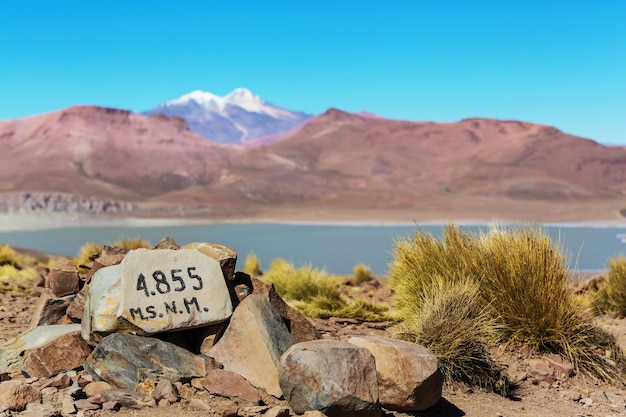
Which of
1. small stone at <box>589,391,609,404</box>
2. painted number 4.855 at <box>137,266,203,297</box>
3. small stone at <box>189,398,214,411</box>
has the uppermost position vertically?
painted number 4.855 at <box>137,266,203,297</box>

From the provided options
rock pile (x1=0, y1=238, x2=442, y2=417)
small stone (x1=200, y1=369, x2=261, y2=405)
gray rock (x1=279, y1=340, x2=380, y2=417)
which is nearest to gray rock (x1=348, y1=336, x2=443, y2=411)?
rock pile (x1=0, y1=238, x2=442, y2=417)

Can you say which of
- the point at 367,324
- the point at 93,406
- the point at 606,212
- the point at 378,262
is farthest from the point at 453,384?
the point at 606,212

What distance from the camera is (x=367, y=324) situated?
8945mm

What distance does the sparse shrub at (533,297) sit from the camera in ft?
24.8

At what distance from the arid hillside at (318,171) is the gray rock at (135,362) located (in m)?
82.9

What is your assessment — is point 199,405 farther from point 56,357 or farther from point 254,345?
point 56,357

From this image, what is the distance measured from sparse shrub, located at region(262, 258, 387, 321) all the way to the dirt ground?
77cm

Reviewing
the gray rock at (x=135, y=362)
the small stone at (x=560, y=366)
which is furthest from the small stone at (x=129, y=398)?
the small stone at (x=560, y=366)

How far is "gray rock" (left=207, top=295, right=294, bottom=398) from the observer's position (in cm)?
578

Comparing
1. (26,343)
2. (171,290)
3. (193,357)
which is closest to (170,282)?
(171,290)

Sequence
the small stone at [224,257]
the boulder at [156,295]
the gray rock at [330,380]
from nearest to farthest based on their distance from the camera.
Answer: the gray rock at [330,380] → the boulder at [156,295] → the small stone at [224,257]

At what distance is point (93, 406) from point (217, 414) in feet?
3.01

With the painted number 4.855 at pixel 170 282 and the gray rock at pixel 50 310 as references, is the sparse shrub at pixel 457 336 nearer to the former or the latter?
the painted number 4.855 at pixel 170 282

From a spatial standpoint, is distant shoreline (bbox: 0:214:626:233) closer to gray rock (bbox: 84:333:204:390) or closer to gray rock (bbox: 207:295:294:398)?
gray rock (bbox: 207:295:294:398)
